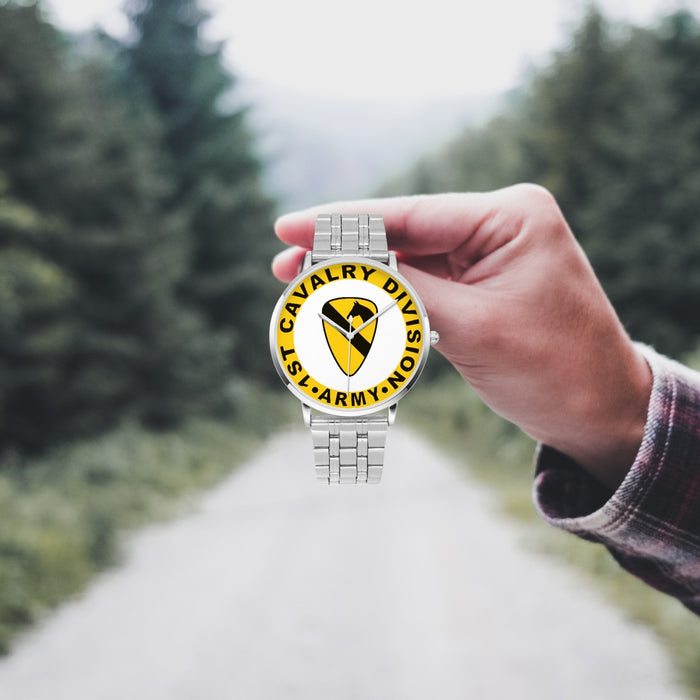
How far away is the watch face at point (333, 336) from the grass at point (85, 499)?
4.93 metres

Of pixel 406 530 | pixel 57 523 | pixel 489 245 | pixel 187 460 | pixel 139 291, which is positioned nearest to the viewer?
pixel 489 245

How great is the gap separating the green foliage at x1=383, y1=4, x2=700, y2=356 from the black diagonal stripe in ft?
28.3

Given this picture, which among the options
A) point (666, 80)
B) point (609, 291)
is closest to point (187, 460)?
point (609, 291)

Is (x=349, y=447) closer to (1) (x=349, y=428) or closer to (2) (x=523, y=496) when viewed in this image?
(1) (x=349, y=428)

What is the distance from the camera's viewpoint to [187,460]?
1127cm

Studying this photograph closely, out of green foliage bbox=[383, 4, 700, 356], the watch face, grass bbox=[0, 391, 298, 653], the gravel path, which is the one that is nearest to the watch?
the watch face

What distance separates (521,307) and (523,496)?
8.20 meters

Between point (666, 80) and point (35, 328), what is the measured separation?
31.6ft

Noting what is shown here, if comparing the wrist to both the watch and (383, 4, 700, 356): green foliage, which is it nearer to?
the watch

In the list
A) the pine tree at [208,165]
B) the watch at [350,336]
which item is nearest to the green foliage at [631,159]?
the pine tree at [208,165]

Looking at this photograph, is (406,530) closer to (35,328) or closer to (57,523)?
(57,523)

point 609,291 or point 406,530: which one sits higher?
point 609,291

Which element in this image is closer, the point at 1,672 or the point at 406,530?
the point at 1,672

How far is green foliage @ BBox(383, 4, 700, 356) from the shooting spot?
9.25 meters
